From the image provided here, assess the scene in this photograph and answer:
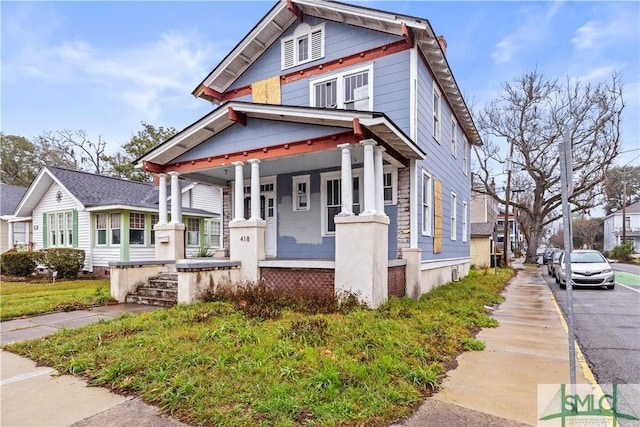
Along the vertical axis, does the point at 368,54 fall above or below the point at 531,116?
below

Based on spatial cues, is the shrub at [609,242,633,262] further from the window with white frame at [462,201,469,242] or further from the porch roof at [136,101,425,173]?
the porch roof at [136,101,425,173]

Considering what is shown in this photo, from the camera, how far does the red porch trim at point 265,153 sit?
8001 mm

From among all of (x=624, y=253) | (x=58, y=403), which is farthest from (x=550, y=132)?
(x=58, y=403)

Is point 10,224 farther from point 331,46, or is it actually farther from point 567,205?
point 567,205

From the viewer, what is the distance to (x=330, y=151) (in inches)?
334

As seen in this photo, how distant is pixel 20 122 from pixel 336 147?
39653mm

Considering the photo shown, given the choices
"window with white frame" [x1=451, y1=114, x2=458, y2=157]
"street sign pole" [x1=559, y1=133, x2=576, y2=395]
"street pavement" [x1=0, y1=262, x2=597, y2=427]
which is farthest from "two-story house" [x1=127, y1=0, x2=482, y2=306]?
"street sign pole" [x1=559, y1=133, x2=576, y2=395]

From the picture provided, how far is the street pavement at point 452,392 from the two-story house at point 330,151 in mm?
2700

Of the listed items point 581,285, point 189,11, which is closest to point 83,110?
point 189,11

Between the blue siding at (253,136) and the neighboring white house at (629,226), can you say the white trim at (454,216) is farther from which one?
the neighboring white house at (629,226)

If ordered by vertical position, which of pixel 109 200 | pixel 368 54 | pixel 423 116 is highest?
pixel 368 54

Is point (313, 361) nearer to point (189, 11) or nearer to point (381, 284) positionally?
point (381, 284)

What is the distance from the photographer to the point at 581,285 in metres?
13.0

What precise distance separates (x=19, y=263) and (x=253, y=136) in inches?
569
